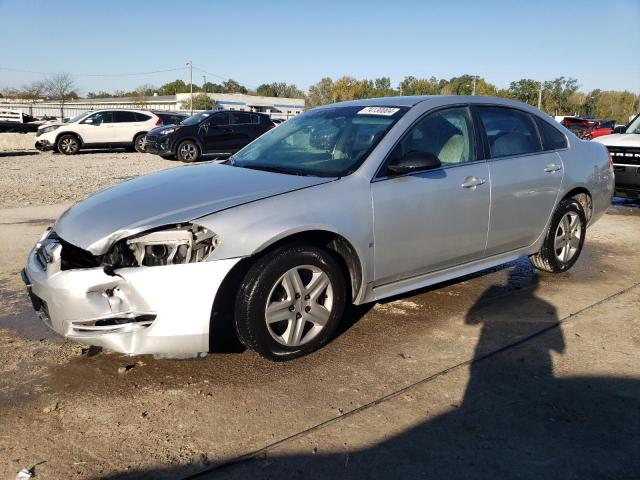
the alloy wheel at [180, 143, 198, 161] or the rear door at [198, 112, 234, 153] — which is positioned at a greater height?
the rear door at [198, 112, 234, 153]

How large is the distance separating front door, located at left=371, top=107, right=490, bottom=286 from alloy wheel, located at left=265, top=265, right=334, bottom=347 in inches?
17.7

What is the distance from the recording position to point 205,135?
661 inches

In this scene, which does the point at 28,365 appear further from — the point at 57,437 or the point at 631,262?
the point at 631,262

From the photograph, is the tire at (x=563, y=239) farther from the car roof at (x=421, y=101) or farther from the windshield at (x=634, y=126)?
the windshield at (x=634, y=126)

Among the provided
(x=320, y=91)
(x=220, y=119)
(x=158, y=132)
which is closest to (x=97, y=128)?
(x=158, y=132)

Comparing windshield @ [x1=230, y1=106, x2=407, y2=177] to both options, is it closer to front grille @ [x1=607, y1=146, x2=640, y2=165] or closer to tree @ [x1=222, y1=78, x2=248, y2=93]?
front grille @ [x1=607, y1=146, x2=640, y2=165]

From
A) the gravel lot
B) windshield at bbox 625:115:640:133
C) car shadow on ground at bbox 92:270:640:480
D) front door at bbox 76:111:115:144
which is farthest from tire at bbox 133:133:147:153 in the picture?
car shadow on ground at bbox 92:270:640:480

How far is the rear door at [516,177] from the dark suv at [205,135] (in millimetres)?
12937

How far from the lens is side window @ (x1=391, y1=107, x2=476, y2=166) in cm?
408

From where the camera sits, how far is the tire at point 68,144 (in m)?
18.8

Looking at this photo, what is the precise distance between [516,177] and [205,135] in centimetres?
1346

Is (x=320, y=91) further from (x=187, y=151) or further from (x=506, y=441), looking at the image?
(x=506, y=441)

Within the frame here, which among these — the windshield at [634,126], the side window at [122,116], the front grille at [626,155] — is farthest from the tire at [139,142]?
the front grille at [626,155]

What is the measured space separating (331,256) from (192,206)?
902 millimetres
